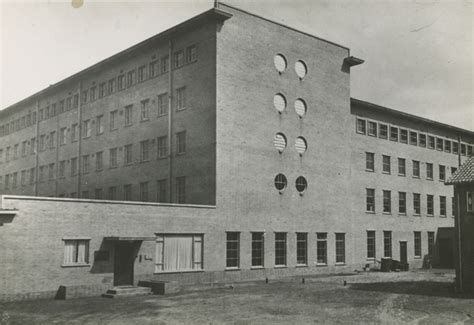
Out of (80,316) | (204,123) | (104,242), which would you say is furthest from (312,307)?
(204,123)

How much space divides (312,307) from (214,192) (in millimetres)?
11999

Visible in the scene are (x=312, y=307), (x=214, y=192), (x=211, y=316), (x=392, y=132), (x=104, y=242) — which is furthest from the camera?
(x=392, y=132)

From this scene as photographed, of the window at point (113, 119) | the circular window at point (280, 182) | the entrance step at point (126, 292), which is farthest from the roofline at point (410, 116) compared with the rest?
the entrance step at point (126, 292)

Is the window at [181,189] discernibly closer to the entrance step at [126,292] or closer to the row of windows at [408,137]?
the entrance step at [126,292]

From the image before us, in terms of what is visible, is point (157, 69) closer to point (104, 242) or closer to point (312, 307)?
point (104, 242)

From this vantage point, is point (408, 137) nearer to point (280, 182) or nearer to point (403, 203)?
point (403, 203)

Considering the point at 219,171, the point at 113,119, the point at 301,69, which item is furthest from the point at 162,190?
the point at 301,69

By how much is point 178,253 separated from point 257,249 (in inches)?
249

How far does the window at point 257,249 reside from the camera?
107 ft

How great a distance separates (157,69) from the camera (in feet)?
119

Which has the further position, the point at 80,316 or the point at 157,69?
the point at 157,69

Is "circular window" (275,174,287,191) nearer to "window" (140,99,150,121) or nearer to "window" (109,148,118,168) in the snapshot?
"window" (140,99,150,121)

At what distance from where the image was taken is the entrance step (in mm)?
23672

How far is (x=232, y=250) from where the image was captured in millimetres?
31469
